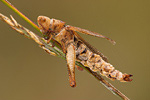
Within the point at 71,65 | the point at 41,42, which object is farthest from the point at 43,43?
the point at 71,65

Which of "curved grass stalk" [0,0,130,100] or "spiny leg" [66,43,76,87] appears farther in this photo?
"spiny leg" [66,43,76,87]

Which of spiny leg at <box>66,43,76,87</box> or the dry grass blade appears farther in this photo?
spiny leg at <box>66,43,76,87</box>

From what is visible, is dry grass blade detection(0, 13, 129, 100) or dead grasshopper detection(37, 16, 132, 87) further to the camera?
dead grasshopper detection(37, 16, 132, 87)

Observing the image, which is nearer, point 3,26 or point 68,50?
point 68,50

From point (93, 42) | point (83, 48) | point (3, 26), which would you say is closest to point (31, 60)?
point (3, 26)

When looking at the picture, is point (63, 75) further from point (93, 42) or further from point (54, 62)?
point (93, 42)

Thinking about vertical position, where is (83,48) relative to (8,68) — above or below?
below

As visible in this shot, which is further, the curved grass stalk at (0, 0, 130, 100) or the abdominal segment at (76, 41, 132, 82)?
the abdominal segment at (76, 41, 132, 82)

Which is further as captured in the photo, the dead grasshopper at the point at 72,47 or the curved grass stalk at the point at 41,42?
the dead grasshopper at the point at 72,47
